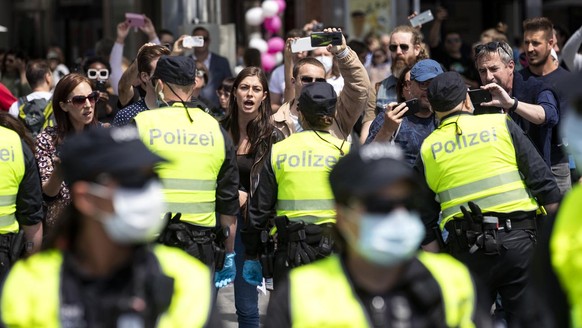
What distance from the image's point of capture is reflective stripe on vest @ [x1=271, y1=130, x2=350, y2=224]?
20.0 ft

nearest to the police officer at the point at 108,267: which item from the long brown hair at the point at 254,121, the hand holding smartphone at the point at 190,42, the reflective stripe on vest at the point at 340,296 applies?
the reflective stripe on vest at the point at 340,296

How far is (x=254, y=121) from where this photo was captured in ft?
24.2

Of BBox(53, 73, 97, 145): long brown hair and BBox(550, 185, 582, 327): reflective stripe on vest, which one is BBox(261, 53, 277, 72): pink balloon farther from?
BBox(550, 185, 582, 327): reflective stripe on vest

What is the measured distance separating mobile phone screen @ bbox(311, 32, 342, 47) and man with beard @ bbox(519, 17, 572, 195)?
1426mm

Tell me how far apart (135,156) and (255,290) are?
438 centimetres

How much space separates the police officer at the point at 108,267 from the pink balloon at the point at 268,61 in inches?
438

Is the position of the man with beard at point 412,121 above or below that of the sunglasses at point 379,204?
below

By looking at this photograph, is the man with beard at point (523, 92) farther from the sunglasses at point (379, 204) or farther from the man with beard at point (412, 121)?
the sunglasses at point (379, 204)

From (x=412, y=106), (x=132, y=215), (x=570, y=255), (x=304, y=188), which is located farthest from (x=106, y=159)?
(x=412, y=106)

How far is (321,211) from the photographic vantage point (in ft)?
20.0

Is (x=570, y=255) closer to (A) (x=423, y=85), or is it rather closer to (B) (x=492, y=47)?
(A) (x=423, y=85)

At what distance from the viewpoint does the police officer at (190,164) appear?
600 centimetres

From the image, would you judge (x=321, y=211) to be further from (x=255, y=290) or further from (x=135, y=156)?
(x=135, y=156)

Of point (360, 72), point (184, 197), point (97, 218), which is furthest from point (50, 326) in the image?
point (360, 72)
